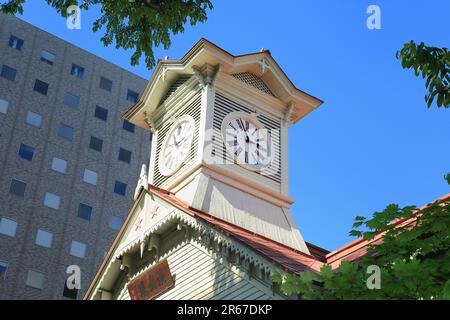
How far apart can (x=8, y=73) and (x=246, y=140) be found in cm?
4636

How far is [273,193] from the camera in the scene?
2214 cm

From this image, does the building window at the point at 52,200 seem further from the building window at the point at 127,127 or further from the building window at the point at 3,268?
the building window at the point at 127,127

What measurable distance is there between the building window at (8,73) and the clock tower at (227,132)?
41334mm

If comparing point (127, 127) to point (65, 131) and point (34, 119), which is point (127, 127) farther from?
point (34, 119)

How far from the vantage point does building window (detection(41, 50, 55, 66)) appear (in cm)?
6631

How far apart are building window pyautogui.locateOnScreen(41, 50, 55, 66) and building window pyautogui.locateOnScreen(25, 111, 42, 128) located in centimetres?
634

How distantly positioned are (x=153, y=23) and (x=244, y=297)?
7.35m

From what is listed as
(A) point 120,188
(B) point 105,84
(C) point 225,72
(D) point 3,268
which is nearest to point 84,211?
(A) point 120,188

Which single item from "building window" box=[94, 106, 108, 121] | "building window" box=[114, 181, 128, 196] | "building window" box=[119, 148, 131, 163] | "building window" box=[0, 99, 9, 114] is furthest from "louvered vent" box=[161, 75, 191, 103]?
"building window" box=[94, 106, 108, 121]

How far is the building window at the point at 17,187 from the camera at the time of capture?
189 ft

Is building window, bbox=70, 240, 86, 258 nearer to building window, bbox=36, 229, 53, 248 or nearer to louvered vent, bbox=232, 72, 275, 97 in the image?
building window, bbox=36, 229, 53, 248

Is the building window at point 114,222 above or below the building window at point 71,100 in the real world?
below

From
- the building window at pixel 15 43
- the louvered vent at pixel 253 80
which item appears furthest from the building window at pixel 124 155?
the louvered vent at pixel 253 80
